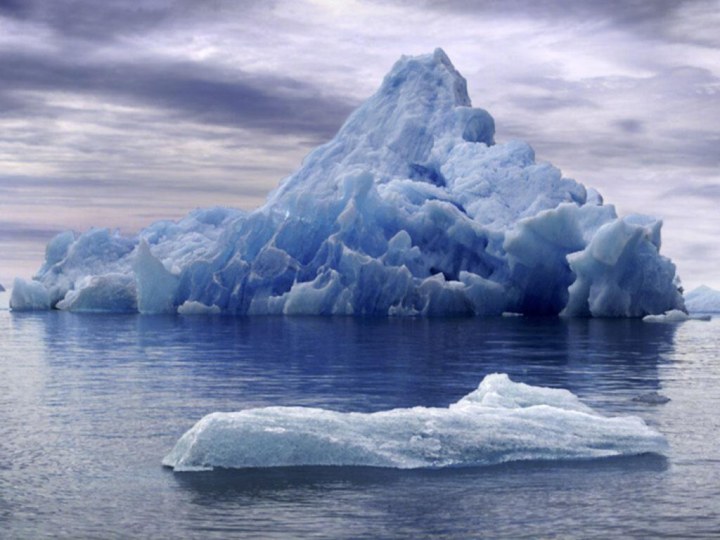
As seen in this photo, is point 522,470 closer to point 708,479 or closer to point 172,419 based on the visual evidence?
point 708,479

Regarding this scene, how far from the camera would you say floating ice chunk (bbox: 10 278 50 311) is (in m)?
68.1

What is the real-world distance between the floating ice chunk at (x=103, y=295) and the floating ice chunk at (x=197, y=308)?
22.5ft

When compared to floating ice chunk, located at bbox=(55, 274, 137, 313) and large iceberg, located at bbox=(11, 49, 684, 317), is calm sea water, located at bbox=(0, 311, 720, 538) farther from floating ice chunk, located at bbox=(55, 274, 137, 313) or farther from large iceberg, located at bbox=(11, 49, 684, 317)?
floating ice chunk, located at bbox=(55, 274, 137, 313)

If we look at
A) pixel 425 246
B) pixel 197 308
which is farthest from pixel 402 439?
pixel 197 308

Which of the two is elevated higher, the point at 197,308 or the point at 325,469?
the point at 197,308

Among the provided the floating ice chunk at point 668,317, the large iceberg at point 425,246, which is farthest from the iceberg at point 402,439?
the floating ice chunk at point 668,317

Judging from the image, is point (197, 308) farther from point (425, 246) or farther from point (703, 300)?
point (703, 300)

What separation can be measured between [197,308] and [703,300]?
47.3 m

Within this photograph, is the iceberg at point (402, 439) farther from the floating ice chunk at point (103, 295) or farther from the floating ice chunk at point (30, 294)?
the floating ice chunk at point (30, 294)

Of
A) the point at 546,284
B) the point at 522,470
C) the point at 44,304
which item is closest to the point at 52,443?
the point at 522,470

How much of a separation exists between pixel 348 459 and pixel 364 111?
179ft

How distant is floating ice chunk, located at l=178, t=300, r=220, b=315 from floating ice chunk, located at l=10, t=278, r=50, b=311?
1679 centimetres

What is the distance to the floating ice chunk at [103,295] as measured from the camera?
60.2 metres

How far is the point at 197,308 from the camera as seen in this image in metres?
54.9
